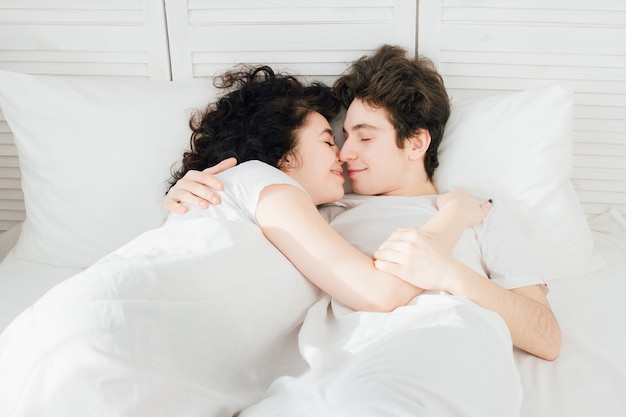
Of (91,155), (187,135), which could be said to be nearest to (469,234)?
(187,135)

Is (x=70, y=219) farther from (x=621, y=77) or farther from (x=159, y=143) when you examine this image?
(x=621, y=77)

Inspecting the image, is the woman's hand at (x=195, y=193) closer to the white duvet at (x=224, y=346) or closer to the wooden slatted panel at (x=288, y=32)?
the white duvet at (x=224, y=346)

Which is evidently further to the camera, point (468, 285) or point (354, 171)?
point (354, 171)

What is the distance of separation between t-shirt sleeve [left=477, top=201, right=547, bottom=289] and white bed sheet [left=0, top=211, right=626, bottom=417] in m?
0.14

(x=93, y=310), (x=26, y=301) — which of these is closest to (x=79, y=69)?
(x=26, y=301)

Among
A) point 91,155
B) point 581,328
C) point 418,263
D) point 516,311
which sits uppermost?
point 91,155

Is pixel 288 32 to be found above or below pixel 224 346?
above

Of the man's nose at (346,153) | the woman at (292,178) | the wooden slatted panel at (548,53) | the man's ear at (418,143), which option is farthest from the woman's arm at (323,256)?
the wooden slatted panel at (548,53)

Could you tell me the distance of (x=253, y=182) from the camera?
53.2 inches

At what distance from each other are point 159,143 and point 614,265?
1201mm

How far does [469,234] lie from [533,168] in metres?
0.27

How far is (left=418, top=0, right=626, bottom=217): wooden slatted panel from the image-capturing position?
1765 mm

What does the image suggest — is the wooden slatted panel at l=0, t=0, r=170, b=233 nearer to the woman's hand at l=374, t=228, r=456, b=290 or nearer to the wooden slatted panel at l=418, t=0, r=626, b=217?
the wooden slatted panel at l=418, t=0, r=626, b=217

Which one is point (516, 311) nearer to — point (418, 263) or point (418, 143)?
point (418, 263)
